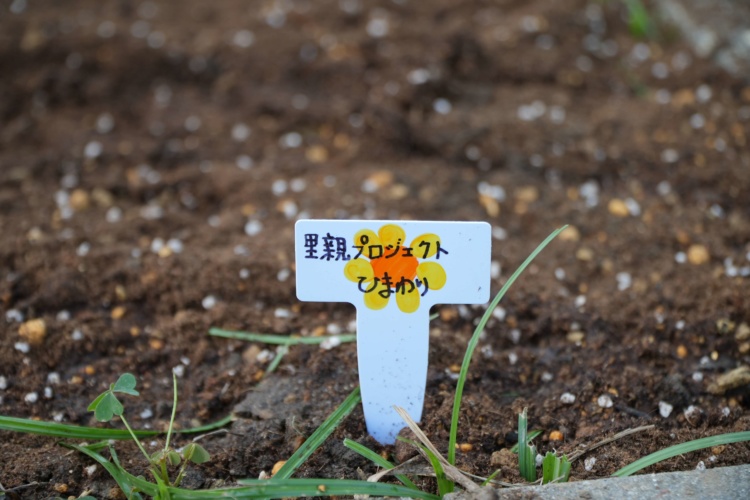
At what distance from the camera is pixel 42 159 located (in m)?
2.24

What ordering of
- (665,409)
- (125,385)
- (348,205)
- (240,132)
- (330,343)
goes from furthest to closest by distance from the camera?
(240,132) → (348,205) → (330,343) → (665,409) → (125,385)

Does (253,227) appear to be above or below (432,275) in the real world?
below

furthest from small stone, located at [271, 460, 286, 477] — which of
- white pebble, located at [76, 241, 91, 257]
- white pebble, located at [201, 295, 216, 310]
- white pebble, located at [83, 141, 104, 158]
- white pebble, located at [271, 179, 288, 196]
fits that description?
white pebble, located at [83, 141, 104, 158]

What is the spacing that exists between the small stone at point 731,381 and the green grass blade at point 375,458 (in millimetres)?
722

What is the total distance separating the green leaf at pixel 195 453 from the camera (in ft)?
3.91

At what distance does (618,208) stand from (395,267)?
1110 millimetres

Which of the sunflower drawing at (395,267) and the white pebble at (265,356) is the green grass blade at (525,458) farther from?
the white pebble at (265,356)

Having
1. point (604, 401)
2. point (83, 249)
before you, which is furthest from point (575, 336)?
point (83, 249)

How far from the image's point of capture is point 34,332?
5.14 ft

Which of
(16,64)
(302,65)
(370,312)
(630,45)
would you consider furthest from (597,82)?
(16,64)

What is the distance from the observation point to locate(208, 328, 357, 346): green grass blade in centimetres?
153

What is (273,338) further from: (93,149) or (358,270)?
(93,149)

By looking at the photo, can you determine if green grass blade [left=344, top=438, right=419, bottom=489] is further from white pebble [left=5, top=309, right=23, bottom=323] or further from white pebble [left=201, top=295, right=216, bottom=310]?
white pebble [left=5, top=309, right=23, bottom=323]

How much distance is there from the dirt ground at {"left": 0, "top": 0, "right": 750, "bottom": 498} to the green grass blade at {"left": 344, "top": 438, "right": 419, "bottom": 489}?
4 centimetres
